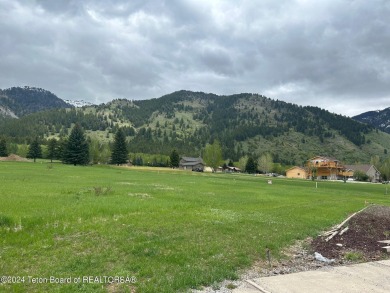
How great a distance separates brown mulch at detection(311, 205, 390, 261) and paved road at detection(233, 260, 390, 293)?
8.65 ft

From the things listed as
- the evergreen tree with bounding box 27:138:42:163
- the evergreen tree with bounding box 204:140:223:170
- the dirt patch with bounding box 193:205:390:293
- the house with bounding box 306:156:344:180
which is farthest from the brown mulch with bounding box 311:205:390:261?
the house with bounding box 306:156:344:180

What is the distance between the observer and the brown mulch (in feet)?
53.5

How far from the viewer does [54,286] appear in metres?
9.85

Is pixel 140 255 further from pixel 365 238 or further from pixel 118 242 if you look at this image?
pixel 365 238

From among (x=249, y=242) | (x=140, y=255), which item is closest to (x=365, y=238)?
(x=249, y=242)

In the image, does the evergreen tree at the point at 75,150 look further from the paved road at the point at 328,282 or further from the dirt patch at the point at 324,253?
the paved road at the point at 328,282

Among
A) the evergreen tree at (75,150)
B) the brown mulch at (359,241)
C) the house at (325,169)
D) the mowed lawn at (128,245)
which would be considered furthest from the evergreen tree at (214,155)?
the mowed lawn at (128,245)

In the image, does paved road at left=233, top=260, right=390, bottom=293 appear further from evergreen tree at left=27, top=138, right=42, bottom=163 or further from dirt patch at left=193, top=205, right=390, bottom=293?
evergreen tree at left=27, top=138, right=42, bottom=163

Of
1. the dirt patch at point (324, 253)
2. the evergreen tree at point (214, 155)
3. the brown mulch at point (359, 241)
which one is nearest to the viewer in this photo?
the dirt patch at point (324, 253)

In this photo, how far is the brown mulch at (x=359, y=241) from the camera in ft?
53.5

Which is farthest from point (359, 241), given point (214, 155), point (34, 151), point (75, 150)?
point (34, 151)

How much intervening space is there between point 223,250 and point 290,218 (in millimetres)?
12697

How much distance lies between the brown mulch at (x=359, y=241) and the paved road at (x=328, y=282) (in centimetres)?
264

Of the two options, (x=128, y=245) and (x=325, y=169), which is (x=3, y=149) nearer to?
(x=128, y=245)
